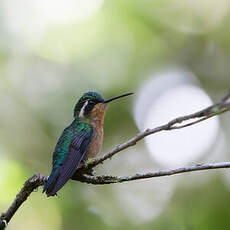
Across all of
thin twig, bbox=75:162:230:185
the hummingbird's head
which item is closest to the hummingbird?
the hummingbird's head

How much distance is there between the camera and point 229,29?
343 inches

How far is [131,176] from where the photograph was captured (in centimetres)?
330

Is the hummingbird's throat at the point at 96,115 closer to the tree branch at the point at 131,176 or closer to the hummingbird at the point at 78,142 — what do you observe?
the hummingbird at the point at 78,142

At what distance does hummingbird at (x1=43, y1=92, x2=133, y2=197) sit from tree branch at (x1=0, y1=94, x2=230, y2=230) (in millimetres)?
158

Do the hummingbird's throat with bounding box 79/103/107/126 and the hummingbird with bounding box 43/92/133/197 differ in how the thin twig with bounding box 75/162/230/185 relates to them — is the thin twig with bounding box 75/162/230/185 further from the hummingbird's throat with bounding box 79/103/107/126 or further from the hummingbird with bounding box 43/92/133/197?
the hummingbird's throat with bounding box 79/103/107/126

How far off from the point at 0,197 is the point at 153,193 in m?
3.06

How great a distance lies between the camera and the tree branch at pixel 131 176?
8.58ft

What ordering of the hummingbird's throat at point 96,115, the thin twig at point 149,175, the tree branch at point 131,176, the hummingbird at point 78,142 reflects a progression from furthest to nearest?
the hummingbird's throat at point 96,115 → the hummingbird at point 78,142 → the thin twig at point 149,175 → the tree branch at point 131,176

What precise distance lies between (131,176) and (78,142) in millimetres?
1838

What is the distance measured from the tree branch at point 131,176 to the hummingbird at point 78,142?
158 mm

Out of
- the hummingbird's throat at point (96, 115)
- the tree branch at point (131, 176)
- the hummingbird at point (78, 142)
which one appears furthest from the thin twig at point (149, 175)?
the hummingbird's throat at point (96, 115)

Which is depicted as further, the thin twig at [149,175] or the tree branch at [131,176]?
the thin twig at [149,175]

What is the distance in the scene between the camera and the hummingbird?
405cm

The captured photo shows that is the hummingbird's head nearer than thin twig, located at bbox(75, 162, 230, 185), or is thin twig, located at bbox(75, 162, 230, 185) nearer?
thin twig, located at bbox(75, 162, 230, 185)
